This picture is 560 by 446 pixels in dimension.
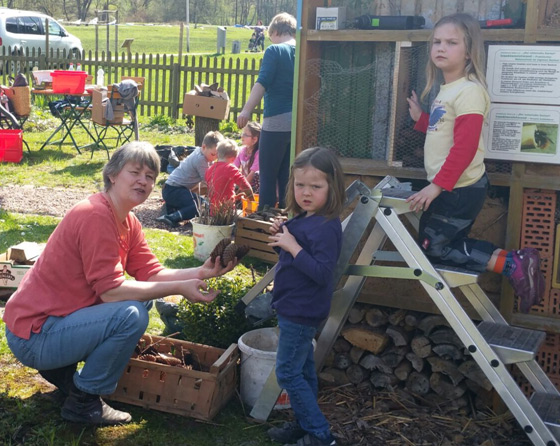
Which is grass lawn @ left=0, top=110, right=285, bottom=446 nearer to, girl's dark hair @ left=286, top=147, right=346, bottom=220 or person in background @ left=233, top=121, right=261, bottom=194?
girl's dark hair @ left=286, top=147, right=346, bottom=220

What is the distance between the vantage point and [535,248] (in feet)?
12.9

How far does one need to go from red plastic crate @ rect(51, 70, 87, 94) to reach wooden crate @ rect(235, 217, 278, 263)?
19.4 ft

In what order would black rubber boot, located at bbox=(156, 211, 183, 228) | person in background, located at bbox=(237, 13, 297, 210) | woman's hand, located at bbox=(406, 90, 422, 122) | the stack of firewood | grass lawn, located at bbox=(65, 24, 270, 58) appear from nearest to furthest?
woman's hand, located at bbox=(406, 90, 422, 122) → the stack of firewood → person in background, located at bbox=(237, 13, 297, 210) → black rubber boot, located at bbox=(156, 211, 183, 228) → grass lawn, located at bbox=(65, 24, 270, 58)

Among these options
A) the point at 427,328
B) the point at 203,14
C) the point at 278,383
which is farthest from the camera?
the point at 203,14

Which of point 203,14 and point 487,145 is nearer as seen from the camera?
point 487,145

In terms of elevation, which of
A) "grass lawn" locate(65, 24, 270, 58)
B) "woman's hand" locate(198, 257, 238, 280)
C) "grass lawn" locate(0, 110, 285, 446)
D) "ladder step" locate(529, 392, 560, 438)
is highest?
"grass lawn" locate(65, 24, 270, 58)

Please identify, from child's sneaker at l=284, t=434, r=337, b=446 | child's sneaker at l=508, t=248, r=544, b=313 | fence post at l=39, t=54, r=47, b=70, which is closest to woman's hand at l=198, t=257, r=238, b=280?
child's sneaker at l=284, t=434, r=337, b=446

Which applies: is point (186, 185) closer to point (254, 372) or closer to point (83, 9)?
point (254, 372)

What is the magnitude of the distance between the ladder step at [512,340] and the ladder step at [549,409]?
284 millimetres

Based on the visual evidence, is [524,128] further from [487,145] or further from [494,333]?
[494,333]

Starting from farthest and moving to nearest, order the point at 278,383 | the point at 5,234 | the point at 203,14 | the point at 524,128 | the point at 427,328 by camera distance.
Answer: the point at 203,14 → the point at 5,234 → the point at 427,328 → the point at 524,128 → the point at 278,383

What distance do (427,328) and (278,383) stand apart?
3.45 ft

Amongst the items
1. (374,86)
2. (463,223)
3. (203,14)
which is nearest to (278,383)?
(463,223)

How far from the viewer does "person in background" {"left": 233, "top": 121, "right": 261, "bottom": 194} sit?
821cm
